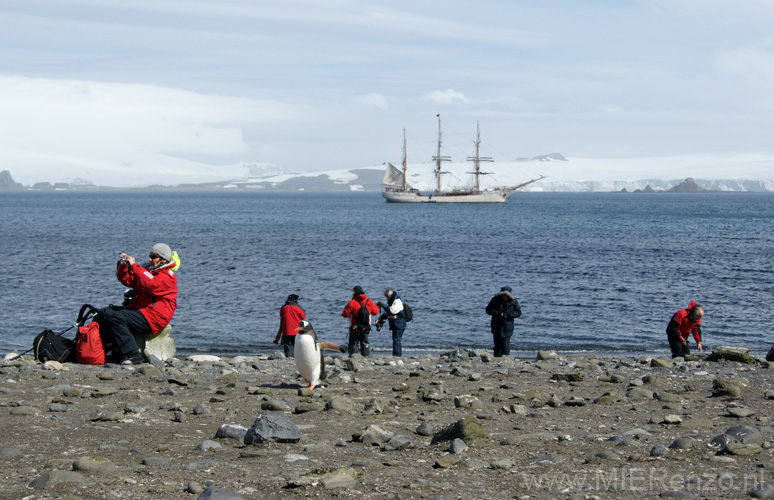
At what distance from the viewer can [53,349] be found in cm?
1265

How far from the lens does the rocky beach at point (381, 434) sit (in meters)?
6.36

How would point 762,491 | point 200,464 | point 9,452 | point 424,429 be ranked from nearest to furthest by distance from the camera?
point 762,491 < point 200,464 < point 9,452 < point 424,429

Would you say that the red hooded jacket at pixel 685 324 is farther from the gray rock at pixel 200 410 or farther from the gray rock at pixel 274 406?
the gray rock at pixel 200 410

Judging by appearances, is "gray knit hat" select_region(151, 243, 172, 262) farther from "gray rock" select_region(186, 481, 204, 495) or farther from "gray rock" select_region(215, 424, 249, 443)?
"gray rock" select_region(186, 481, 204, 495)

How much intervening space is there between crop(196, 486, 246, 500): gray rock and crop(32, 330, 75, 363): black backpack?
7737 mm

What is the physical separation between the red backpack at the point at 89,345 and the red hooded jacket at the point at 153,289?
0.73 m

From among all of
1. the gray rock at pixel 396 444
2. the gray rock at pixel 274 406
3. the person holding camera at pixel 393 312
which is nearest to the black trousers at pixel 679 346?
the person holding camera at pixel 393 312

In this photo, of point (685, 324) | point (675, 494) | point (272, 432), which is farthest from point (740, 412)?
point (685, 324)

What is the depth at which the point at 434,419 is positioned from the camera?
9234 mm

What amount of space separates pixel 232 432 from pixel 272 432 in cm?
48

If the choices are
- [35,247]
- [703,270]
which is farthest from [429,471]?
[35,247]

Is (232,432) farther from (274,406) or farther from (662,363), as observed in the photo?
(662,363)

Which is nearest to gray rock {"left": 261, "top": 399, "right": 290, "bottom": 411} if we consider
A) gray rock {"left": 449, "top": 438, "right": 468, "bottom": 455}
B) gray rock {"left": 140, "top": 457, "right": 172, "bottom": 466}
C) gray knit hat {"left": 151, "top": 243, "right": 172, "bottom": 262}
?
gray rock {"left": 140, "top": 457, "right": 172, "bottom": 466}

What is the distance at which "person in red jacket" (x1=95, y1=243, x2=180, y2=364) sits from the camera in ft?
40.6
